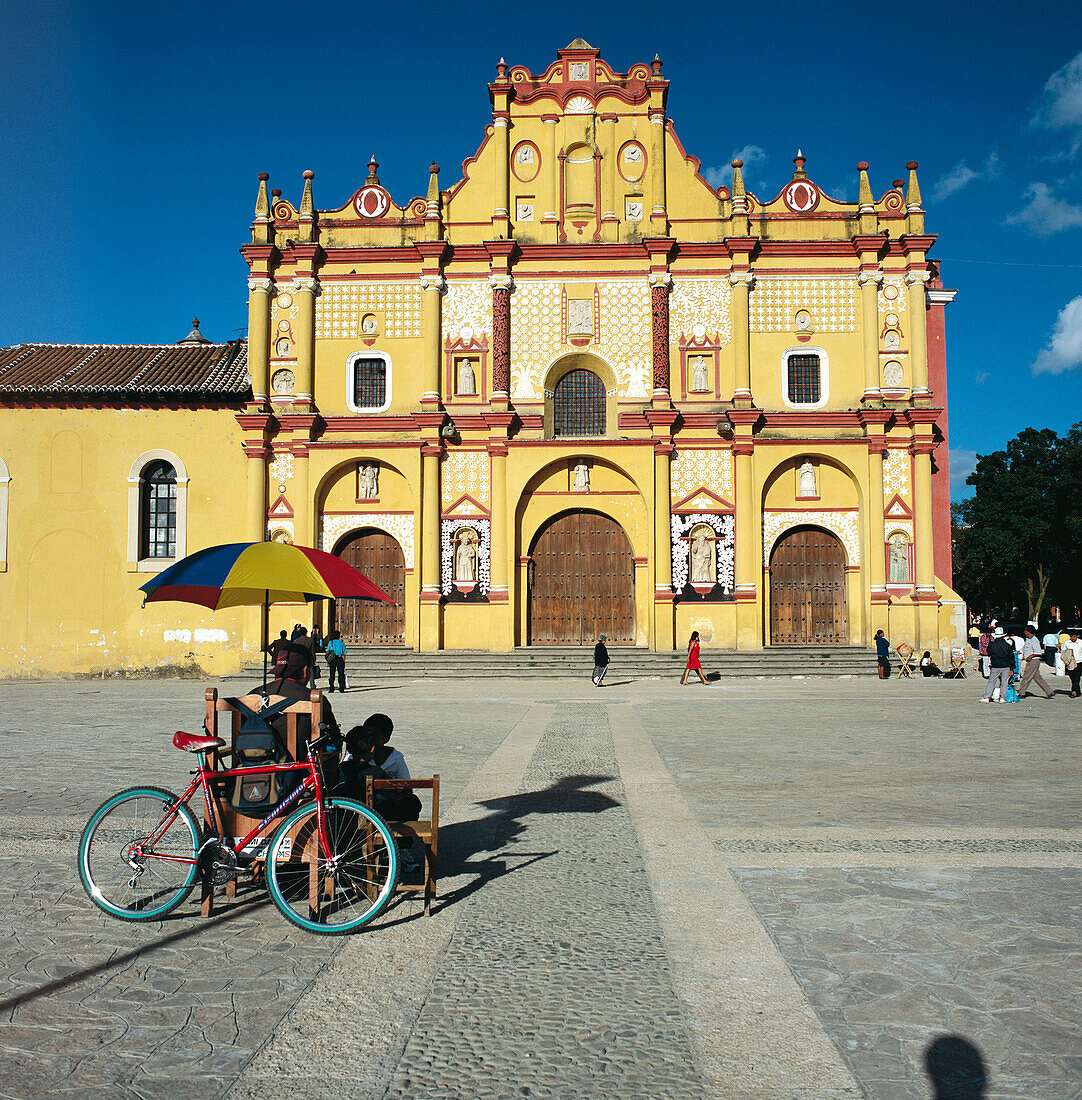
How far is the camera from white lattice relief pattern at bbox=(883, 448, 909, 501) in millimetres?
26625

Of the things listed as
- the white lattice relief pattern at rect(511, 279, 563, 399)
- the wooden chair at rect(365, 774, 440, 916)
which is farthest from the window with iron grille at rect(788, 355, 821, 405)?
the wooden chair at rect(365, 774, 440, 916)

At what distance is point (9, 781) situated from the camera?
29.8 ft

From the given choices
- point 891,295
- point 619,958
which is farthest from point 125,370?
point 619,958

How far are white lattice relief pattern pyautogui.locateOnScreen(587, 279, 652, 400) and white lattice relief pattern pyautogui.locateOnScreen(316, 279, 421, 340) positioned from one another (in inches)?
218

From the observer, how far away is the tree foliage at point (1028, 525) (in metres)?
48.7

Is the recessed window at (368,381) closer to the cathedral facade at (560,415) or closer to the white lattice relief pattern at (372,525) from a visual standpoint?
the cathedral facade at (560,415)

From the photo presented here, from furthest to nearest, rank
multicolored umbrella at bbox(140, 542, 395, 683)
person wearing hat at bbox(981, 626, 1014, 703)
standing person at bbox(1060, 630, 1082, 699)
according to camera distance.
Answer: standing person at bbox(1060, 630, 1082, 699) < person wearing hat at bbox(981, 626, 1014, 703) < multicolored umbrella at bbox(140, 542, 395, 683)

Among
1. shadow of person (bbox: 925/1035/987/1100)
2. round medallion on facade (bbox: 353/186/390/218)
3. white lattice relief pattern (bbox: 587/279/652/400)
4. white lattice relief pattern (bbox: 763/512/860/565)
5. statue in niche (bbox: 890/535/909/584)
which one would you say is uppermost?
round medallion on facade (bbox: 353/186/390/218)

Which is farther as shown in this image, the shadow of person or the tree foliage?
the tree foliage

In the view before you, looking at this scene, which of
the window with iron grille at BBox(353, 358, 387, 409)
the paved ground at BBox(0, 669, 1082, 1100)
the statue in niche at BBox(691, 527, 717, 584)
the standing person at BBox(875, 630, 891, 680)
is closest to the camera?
the paved ground at BBox(0, 669, 1082, 1100)

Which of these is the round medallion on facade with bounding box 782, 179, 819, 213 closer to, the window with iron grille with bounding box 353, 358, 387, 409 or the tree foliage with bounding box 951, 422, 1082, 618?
the window with iron grille with bounding box 353, 358, 387, 409

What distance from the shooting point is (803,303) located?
27203mm

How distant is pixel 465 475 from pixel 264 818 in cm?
2179

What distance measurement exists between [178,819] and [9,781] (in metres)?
5.03
